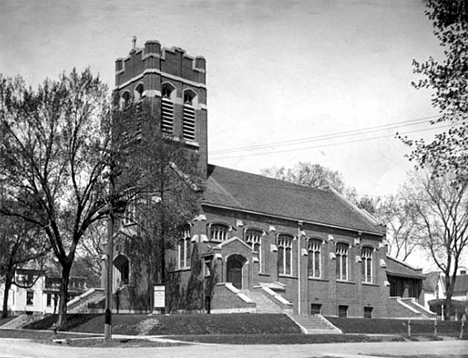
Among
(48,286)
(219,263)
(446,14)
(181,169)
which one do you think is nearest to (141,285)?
(219,263)

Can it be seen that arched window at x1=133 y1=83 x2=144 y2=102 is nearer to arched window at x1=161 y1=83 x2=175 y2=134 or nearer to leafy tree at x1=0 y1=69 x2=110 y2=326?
arched window at x1=161 y1=83 x2=175 y2=134

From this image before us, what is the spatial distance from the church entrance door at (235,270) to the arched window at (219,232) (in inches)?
82.4

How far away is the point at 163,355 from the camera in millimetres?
19109

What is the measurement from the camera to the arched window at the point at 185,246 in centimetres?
4030

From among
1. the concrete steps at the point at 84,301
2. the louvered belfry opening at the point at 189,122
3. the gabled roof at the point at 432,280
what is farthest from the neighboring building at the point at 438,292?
the concrete steps at the point at 84,301

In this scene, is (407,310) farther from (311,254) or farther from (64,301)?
(64,301)

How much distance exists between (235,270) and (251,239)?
4.26 m

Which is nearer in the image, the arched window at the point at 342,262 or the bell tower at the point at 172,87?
the bell tower at the point at 172,87

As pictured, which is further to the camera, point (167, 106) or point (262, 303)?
point (167, 106)

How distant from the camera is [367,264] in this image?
52.1 meters

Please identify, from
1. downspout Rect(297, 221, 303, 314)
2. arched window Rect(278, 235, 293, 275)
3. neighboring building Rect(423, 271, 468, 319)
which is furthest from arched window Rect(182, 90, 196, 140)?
neighboring building Rect(423, 271, 468, 319)

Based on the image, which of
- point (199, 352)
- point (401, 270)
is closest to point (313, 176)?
point (401, 270)

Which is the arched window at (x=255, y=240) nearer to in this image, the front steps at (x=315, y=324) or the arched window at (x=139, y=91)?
the front steps at (x=315, y=324)

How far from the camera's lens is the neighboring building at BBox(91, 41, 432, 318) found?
39.0m
